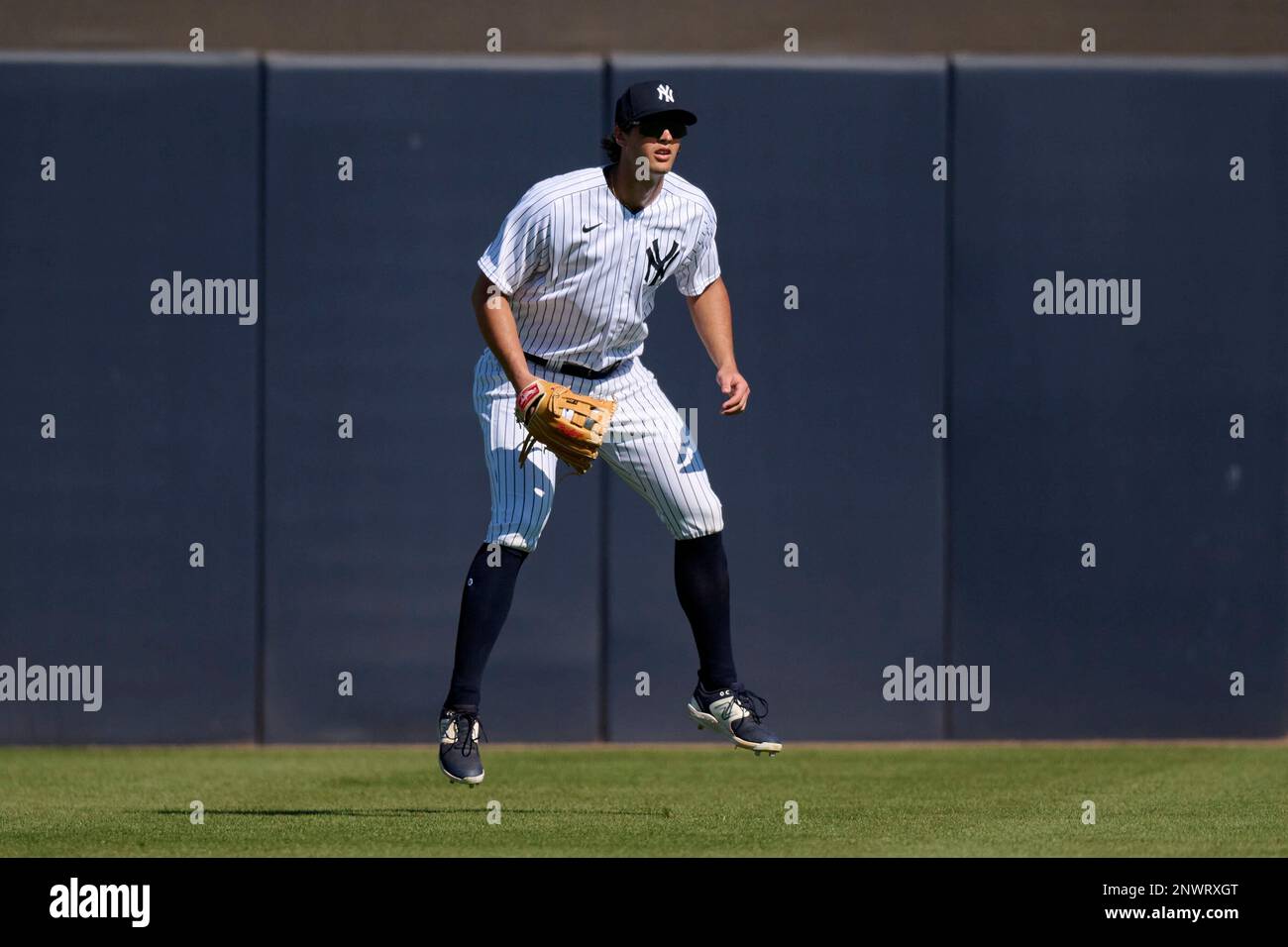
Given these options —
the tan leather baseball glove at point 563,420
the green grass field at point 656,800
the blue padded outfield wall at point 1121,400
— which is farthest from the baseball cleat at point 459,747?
the blue padded outfield wall at point 1121,400

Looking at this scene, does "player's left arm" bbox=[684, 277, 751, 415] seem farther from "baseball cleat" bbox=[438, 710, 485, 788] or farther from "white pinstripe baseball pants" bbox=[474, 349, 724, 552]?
"baseball cleat" bbox=[438, 710, 485, 788]

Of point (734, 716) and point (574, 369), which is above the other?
point (574, 369)

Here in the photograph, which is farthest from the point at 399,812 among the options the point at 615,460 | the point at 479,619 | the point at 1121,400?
the point at 1121,400

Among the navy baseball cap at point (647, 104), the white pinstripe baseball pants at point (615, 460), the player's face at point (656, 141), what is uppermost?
the navy baseball cap at point (647, 104)

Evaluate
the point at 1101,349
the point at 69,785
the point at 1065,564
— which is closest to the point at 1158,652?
the point at 1065,564

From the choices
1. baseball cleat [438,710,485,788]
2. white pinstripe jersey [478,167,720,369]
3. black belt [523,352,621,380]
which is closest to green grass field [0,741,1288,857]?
baseball cleat [438,710,485,788]

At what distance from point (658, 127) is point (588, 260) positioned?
0.40 meters

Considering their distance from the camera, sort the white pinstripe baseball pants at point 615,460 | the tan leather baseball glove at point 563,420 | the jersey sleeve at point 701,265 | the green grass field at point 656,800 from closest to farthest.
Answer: the green grass field at point 656,800, the tan leather baseball glove at point 563,420, the white pinstripe baseball pants at point 615,460, the jersey sleeve at point 701,265

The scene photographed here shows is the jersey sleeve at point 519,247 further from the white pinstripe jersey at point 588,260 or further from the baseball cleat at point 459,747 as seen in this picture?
the baseball cleat at point 459,747

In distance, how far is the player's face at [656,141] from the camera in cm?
536

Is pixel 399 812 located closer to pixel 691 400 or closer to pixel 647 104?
pixel 647 104

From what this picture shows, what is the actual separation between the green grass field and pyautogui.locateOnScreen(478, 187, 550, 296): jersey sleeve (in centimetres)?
146

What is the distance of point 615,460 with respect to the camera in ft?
18.3

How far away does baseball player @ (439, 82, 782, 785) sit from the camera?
534 cm
